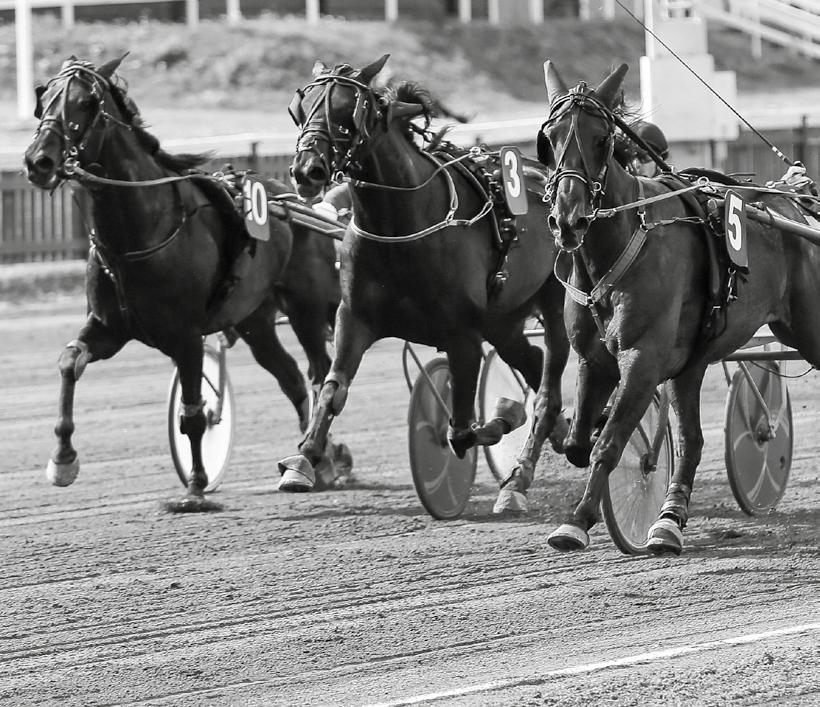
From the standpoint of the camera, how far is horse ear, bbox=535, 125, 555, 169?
604cm

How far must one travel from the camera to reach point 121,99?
7.71 m

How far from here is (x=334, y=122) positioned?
22.3 ft

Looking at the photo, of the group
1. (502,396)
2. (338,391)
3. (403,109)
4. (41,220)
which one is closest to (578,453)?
(338,391)

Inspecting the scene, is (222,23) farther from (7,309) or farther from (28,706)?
(28,706)

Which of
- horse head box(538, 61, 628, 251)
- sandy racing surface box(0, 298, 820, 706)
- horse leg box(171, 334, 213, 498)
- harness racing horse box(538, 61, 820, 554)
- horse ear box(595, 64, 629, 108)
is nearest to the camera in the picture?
sandy racing surface box(0, 298, 820, 706)

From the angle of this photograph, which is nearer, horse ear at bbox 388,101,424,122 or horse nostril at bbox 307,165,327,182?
horse nostril at bbox 307,165,327,182

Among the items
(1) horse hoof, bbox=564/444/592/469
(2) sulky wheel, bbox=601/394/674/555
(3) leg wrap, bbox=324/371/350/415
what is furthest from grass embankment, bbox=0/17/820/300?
(1) horse hoof, bbox=564/444/592/469

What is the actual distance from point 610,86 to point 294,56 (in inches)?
986

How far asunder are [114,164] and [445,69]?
2425cm

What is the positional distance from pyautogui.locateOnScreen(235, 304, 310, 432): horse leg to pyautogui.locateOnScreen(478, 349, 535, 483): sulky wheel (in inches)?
42.0

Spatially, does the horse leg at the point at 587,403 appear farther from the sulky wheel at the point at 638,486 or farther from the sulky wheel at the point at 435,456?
the sulky wheel at the point at 435,456

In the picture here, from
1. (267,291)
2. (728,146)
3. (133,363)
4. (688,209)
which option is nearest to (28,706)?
(688,209)

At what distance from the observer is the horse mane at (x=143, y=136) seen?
7715mm

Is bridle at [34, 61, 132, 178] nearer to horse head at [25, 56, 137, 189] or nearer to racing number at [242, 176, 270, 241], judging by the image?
horse head at [25, 56, 137, 189]
